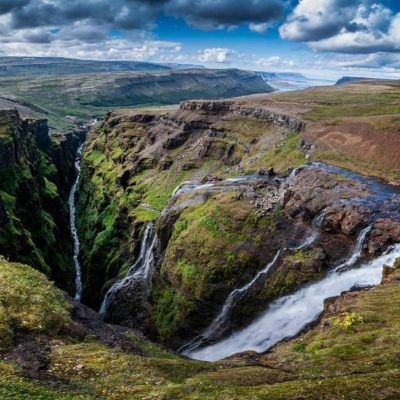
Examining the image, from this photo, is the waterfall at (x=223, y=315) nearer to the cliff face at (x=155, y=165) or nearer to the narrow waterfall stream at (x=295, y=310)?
the narrow waterfall stream at (x=295, y=310)

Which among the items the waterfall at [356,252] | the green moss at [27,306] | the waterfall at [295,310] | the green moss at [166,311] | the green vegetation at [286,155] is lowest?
the green moss at [166,311]

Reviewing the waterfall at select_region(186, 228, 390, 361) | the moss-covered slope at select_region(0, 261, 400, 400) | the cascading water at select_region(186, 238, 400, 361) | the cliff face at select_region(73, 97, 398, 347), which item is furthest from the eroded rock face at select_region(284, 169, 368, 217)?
the moss-covered slope at select_region(0, 261, 400, 400)

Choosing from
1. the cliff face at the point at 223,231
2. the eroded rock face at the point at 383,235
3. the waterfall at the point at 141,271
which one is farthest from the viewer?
the waterfall at the point at 141,271

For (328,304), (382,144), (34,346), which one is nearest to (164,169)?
(382,144)

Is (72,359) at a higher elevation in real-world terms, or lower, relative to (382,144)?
lower

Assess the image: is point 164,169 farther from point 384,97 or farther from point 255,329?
point 384,97

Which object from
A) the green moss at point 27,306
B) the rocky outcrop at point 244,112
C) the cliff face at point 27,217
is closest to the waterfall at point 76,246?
the cliff face at point 27,217

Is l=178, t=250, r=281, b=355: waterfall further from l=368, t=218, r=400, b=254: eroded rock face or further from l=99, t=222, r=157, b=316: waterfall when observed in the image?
l=99, t=222, r=157, b=316: waterfall
